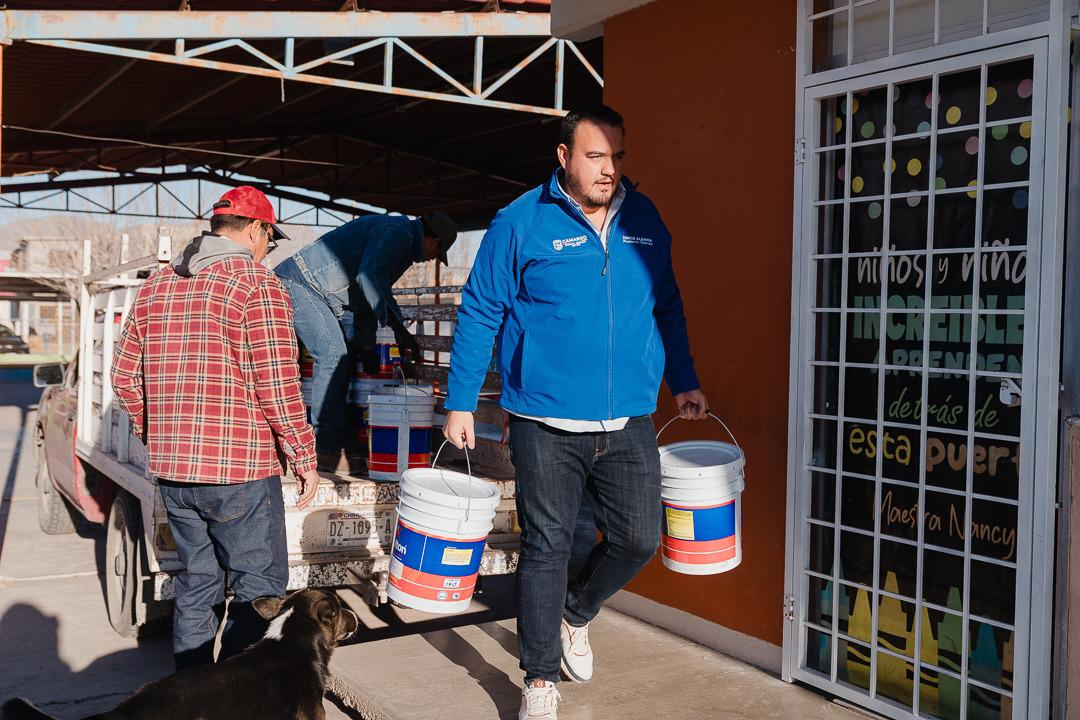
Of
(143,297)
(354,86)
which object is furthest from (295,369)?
(354,86)

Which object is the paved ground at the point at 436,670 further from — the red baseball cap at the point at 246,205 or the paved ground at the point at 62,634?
the red baseball cap at the point at 246,205

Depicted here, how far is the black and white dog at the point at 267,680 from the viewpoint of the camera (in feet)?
9.96

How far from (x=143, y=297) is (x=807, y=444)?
279 cm

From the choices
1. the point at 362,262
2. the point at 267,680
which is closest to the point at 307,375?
the point at 362,262

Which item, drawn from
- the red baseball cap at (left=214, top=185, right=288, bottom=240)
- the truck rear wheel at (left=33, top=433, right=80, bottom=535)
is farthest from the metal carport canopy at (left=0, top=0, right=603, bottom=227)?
the red baseball cap at (left=214, top=185, right=288, bottom=240)

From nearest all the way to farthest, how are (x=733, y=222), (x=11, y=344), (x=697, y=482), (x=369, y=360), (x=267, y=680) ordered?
(x=267, y=680) → (x=697, y=482) → (x=733, y=222) → (x=369, y=360) → (x=11, y=344)

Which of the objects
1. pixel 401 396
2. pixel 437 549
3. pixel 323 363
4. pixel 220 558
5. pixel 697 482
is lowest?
pixel 220 558

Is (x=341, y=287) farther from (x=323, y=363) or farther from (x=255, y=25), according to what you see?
(x=255, y=25)

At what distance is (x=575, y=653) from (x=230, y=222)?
226cm

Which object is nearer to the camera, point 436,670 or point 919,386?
point 919,386

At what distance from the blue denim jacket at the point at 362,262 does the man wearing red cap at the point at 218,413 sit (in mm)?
1862

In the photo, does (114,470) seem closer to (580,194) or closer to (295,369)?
(295,369)

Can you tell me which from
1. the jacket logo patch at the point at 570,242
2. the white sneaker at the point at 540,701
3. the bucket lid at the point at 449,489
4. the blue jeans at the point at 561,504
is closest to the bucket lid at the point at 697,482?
the blue jeans at the point at 561,504

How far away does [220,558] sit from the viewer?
4.05m
